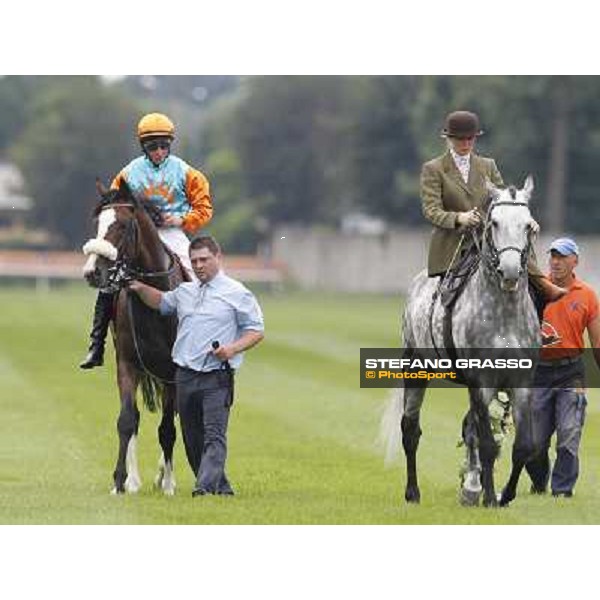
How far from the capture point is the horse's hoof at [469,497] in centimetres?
1263

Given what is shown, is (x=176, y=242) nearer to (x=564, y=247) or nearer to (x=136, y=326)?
(x=136, y=326)

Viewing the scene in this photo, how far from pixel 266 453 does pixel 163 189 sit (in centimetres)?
380

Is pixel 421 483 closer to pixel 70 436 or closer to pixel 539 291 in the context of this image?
pixel 539 291

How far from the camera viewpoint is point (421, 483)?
14344 mm

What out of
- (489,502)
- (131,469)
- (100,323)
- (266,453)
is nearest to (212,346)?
(100,323)

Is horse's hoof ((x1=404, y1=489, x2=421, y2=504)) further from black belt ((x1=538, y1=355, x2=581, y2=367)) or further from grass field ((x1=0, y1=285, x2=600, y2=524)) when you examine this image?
black belt ((x1=538, y1=355, x2=581, y2=367))

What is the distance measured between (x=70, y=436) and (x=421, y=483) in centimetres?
496

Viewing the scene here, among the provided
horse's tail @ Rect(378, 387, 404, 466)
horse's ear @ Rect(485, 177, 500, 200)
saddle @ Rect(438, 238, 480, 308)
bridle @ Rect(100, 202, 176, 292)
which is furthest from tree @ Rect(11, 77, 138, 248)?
horse's ear @ Rect(485, 177, 500, 200)

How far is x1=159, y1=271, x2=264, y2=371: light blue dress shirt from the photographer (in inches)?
508

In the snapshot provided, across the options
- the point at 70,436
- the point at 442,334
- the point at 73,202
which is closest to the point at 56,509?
the point at 442,334

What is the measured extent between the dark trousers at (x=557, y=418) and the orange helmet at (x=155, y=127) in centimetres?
336

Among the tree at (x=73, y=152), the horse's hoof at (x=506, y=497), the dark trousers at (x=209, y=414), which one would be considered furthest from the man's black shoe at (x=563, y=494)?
the tree at (x=73, y=152)

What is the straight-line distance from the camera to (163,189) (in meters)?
13.8

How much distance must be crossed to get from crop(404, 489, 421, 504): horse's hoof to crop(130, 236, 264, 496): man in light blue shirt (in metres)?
1.26
